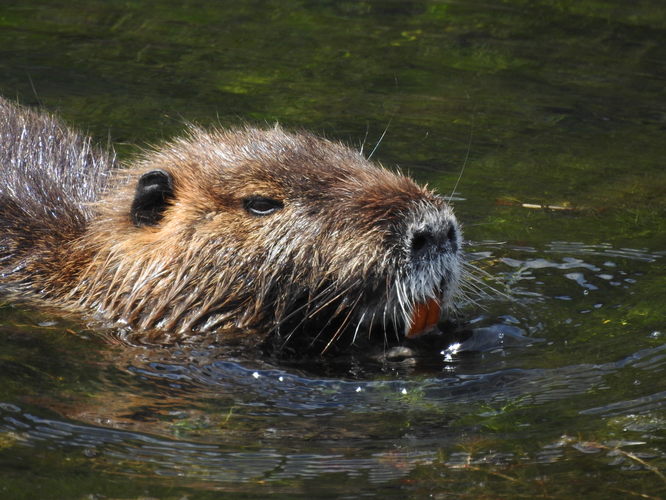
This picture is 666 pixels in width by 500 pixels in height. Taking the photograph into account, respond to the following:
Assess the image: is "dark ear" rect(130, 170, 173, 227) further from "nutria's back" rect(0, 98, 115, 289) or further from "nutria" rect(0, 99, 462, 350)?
"nutria's back" rect(0, 98, 115, 289)

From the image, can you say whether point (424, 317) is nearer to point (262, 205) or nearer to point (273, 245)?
point (273, 245)

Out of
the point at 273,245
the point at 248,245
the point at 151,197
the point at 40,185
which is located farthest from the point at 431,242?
the point at 40,185

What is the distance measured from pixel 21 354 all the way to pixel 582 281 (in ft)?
9.12

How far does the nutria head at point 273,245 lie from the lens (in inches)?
184

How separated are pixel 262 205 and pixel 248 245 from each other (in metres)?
0.19

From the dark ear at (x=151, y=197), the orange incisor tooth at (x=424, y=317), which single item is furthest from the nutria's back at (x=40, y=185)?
the orange incisor tooth at (x=424, y=317)

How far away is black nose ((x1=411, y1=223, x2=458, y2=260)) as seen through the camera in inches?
184

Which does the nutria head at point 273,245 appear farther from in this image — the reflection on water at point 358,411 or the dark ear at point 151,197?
the reflection on water at point 358,411

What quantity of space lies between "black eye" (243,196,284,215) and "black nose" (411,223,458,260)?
2.05 feet

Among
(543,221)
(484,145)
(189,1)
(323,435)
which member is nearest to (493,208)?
(543,221)

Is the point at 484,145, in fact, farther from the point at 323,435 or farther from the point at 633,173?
the point at 323,435

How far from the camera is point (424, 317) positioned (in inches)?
193

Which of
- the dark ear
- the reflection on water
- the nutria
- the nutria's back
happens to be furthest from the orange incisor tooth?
the nutria's back

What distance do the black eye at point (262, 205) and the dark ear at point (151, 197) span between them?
425 mm
